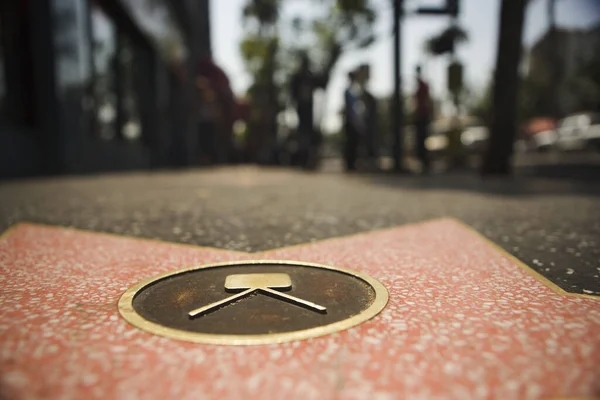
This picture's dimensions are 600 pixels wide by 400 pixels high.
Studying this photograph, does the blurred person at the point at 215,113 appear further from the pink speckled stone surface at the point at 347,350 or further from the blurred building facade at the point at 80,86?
the pink speckled stone surface at the point at 347,350

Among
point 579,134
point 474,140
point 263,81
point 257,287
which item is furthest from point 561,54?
point 257,287

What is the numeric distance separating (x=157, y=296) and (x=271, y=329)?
0.39m

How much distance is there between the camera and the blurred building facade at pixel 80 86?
575 centimetres

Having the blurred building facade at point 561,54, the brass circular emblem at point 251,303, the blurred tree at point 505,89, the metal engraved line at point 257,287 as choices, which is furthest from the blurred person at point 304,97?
the blurred building facade at point 561,54

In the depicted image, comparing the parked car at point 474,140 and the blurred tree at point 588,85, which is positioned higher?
the blurred tree at point 588,85

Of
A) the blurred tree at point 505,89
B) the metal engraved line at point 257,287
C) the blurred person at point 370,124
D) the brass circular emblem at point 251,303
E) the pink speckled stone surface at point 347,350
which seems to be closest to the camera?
the pink speckled stone surface at point 347,350

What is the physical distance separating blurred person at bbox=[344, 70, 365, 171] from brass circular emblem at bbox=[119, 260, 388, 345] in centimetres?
712

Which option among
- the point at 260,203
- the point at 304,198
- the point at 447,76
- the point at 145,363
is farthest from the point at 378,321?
the point at 447,76

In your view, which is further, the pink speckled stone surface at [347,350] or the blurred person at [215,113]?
the blurred person at [215,113]

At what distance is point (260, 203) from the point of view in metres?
3.20

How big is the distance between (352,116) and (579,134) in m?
14.1

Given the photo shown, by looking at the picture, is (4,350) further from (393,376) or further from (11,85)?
(11,85)

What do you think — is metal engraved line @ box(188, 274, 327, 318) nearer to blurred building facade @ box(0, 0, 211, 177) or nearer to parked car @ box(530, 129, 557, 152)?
blurred building facade @ box(0, 0, 211, 177)

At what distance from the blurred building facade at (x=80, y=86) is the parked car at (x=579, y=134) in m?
14.7
